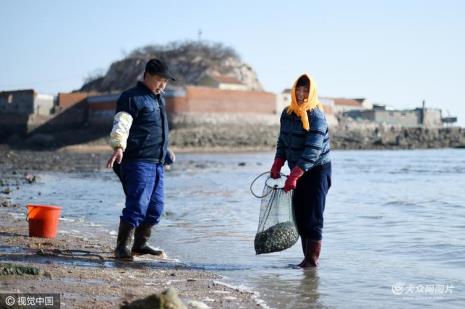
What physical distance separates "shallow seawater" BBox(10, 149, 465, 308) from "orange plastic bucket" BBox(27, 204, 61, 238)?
3.72 ft

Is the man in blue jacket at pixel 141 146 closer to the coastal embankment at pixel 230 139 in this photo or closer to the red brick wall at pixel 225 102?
the coastal embankment at pixel 230 139

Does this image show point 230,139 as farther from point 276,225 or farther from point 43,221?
point 276,225

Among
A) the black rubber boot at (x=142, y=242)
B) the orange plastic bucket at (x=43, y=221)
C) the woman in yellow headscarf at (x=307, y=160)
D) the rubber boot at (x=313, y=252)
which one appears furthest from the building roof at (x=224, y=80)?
the rubber boot at (x=313, y=252)

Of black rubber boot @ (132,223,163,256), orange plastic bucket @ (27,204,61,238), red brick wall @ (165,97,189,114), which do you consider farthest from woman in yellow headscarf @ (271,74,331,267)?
red brick wall @ (165,97,189,114)

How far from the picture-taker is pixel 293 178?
568 centimetres

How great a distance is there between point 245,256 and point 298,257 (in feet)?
1.65

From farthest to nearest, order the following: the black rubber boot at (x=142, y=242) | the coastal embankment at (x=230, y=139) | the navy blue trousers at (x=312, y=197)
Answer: the coastal embankment at (x=230, y=139) → the black rubber boot at (x=142, y=242) → the navy blue trousers at (x=312, y=197)

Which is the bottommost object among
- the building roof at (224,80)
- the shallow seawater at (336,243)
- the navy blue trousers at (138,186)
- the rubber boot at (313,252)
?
the shallow seawater at (336,243)

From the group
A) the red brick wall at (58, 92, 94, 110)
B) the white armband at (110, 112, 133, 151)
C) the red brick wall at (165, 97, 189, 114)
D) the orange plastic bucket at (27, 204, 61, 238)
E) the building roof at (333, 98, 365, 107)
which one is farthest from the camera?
the building roof at (333, 98, 365, 107)

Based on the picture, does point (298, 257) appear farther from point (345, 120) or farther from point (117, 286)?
point (345, 120)

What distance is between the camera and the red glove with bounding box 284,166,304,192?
5.65 m

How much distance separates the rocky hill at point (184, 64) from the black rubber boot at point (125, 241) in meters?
63.3

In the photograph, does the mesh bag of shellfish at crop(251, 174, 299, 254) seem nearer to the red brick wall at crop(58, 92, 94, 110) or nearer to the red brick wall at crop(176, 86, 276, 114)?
the red brick wall at crop(176, 86, 276, 114)

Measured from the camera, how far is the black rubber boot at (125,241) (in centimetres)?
585
